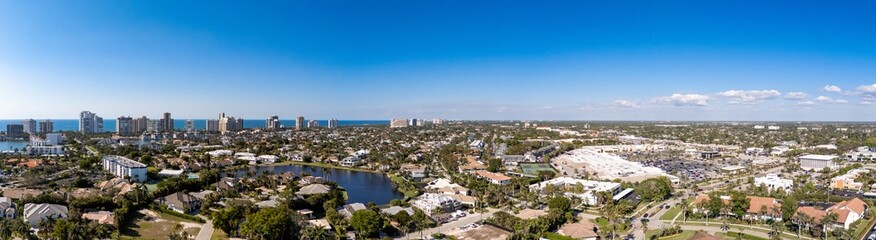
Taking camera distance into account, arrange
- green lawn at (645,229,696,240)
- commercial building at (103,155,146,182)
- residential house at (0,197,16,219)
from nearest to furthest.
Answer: green lawn at (645,229,696,240)
residential house at (0,197,16,219)
commercial building at (103,155,146,182)

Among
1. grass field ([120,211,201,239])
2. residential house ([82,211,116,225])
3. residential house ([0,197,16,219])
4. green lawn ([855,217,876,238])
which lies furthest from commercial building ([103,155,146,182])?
green lawn ([855,217,876,238])

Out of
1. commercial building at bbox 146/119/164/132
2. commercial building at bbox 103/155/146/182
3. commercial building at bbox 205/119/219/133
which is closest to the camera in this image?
commercial building at bbox 103/155/146/182

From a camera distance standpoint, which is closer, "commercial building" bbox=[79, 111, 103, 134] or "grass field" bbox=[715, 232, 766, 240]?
"grass field" bbox=[715, 232, 766, 240]

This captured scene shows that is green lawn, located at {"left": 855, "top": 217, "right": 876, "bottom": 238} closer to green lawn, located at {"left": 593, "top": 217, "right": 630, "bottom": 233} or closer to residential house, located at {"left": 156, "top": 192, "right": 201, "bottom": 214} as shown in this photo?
green lawn, located at {"left": 593, "top": 217, "right": 630, "bottom": 233}

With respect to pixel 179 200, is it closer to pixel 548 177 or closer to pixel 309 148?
pixel 548 177

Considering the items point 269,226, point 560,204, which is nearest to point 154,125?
point 269,226

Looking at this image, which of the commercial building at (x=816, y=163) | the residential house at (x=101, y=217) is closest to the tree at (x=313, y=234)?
the residential house at (x=101, y=217)
